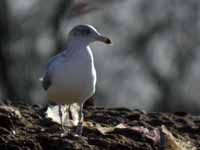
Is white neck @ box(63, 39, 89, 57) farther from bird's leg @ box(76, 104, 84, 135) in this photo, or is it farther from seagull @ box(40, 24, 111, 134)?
bird's leg @ box(76, 104, 84, 135)

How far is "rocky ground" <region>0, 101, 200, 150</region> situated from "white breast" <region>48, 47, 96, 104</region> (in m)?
0.21

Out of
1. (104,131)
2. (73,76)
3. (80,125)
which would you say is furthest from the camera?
(73,76)

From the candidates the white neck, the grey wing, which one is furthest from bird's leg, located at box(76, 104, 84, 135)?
the white neck

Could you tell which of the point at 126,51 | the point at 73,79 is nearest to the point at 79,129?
the point at 73,79

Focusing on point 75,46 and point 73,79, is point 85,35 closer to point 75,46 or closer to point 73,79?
point 75,46

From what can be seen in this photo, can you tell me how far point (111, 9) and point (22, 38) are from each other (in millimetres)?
2502

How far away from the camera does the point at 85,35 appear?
946 centimetres

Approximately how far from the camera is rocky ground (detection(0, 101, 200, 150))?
25.1 ft

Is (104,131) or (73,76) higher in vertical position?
(73,76)

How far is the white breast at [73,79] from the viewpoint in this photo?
891cm

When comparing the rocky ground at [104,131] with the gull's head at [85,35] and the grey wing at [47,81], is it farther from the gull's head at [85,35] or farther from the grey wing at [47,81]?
the gull's head at [85,35]

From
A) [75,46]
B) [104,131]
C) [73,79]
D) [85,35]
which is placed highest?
[85,35]

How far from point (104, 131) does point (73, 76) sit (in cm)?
78

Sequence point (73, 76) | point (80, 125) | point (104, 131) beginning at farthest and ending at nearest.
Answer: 1. point (73, 76)
2. point (80, 125)
3. point (104, 131)
